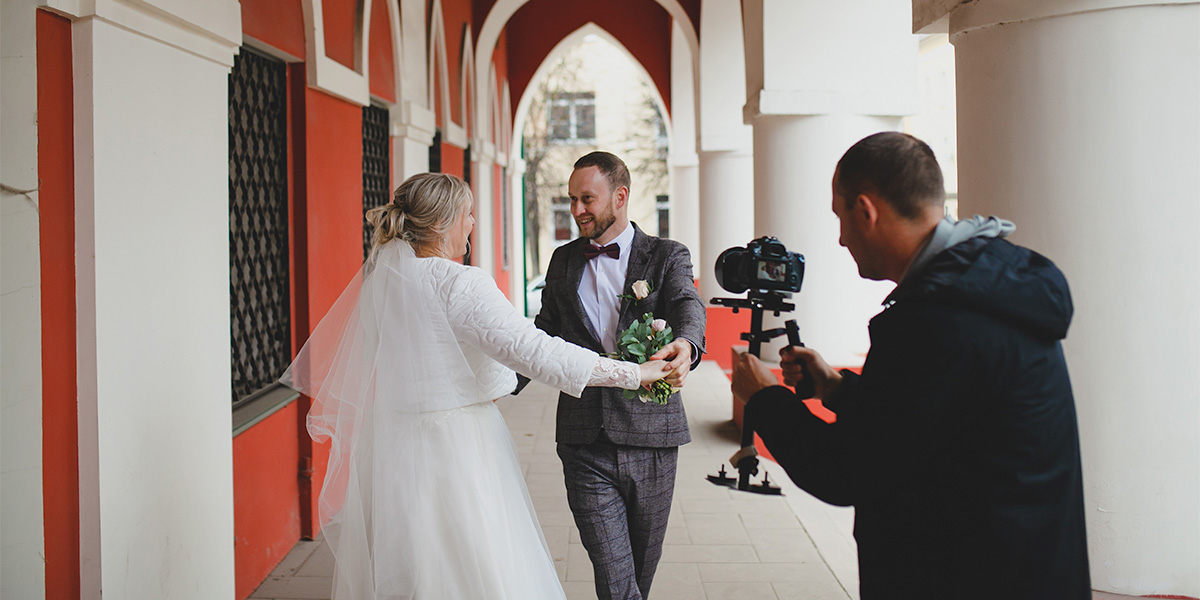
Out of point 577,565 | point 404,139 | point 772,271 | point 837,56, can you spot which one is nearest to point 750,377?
point 772,271

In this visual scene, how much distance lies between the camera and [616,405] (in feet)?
10.1

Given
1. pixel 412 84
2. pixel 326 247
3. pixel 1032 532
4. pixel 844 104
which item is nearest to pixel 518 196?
pixel 412 84

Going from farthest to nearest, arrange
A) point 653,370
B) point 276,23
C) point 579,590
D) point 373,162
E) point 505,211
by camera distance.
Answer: point 505,211 → point 373,162 → point 276,23 → point 579,590 → point 653,370

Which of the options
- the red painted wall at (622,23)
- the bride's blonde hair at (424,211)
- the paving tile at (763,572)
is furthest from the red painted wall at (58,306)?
the red painted wall at (622,23)

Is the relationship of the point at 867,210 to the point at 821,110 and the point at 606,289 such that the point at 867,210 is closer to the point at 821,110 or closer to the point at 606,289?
the point at 606,289

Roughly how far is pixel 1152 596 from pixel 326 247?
4344mm

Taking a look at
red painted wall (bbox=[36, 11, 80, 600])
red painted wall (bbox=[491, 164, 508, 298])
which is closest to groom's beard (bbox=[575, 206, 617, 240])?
red painted wall (bbox=[36, 11, 80, 600])

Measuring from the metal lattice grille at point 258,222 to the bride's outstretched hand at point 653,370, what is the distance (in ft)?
7.49

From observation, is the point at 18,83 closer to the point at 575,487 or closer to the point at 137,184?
the point at 137,184

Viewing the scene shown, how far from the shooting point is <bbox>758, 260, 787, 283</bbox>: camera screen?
6.84ft

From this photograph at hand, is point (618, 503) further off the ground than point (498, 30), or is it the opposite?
point (498, 30)

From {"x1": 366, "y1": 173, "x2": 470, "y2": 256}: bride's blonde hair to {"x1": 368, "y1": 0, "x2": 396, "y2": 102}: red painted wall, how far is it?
400 centimetres

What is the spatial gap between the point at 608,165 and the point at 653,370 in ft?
2.47

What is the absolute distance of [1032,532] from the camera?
1.64 m
